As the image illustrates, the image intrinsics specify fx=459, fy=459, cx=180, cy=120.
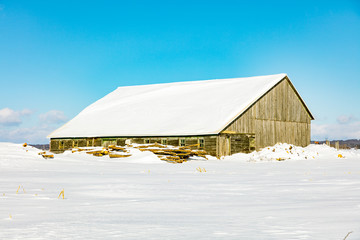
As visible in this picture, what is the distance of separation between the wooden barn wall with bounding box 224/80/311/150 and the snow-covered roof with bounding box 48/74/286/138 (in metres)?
0.92

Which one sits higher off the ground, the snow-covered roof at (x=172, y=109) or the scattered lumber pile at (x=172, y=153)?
the snow-covered roof at (x=172, y=109)

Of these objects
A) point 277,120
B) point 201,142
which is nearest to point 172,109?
point 201,142

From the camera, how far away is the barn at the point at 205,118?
34094mm

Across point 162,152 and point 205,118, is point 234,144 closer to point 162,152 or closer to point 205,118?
point 205,118

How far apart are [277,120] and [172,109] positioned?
→ 29.8ft

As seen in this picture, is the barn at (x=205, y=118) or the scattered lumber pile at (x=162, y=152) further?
the barn at (x=205, y=118)

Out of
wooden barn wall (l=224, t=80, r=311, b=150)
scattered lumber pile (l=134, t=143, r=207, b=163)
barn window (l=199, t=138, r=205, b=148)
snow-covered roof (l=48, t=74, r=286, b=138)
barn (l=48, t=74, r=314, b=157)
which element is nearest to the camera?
scattered lumber pile (l=134, t=143, r=207, b=163)

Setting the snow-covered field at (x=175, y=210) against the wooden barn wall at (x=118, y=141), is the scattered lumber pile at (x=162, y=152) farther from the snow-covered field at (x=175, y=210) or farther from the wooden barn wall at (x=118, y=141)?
the snow-covered field at (x=175, y=210)

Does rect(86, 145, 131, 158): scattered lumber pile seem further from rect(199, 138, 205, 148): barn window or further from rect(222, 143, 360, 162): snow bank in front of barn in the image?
rect(222, 143, 360, 162): snow bank in front of barn

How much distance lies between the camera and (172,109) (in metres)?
39.4

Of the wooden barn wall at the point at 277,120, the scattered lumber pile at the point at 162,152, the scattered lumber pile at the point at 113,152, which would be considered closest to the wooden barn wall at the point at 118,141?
the wooden barn wall at the point at 277,120

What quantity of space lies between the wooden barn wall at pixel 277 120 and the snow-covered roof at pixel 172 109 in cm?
92

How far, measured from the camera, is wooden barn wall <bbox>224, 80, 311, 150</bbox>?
36.2 meters

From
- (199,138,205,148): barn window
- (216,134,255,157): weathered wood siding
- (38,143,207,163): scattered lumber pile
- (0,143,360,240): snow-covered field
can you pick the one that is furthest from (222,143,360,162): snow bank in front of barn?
(0,143,360,240): snow-covered field
